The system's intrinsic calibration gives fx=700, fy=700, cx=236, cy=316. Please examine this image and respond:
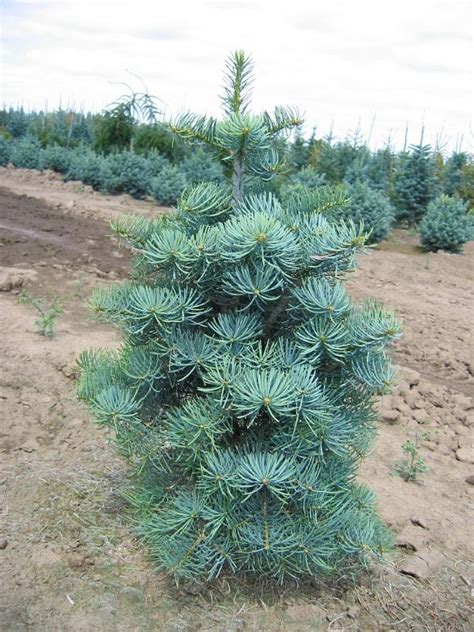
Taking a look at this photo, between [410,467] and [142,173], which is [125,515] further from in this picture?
[142,173]

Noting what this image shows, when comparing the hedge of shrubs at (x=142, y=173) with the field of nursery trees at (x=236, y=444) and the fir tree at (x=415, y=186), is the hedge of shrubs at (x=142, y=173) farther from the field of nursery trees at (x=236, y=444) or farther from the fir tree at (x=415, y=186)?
the field of nursery trees at (x=236, y=444)

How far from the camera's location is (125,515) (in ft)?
10.4

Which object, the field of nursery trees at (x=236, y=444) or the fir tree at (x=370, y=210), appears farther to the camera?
the fir tree at (x=370, y=210)

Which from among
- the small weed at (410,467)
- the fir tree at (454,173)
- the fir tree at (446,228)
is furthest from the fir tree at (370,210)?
the small weed at (410,467)

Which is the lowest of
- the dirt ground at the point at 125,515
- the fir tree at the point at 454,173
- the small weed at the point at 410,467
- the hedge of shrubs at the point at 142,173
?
the dirt ground at the point at 125,515

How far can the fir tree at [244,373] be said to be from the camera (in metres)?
2.49

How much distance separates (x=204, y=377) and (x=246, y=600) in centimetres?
90

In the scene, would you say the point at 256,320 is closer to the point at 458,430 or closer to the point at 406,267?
the point at 458,430

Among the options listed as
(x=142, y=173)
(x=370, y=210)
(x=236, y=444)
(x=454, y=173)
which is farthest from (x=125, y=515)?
(x=454, y=173)

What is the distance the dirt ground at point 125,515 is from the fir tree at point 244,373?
15cm

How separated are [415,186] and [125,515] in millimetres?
15365

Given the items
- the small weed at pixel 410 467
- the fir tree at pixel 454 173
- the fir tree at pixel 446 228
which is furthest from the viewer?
the fir tree at pixel 454 173

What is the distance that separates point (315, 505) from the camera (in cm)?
Answer: 258

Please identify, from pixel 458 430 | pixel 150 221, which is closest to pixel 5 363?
pixel 150 221
